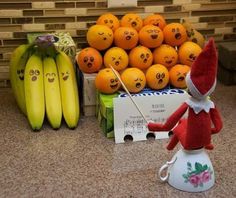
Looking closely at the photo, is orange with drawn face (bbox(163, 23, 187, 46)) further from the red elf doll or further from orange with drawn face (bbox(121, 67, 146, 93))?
the red elf doll

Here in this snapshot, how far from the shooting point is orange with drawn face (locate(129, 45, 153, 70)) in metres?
1.07

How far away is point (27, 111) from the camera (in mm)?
1115

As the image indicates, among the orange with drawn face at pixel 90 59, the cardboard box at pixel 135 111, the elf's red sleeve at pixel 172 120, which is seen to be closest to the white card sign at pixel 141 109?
the cardboard box at pixel 135 111

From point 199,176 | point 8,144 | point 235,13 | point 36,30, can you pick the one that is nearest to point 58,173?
point 8,144

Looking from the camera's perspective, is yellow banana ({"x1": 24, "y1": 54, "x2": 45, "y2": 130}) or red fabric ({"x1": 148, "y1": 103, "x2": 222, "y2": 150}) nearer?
red fabric ({"x1": 148, "y1": 103, "x2": 222, "y2": 150})

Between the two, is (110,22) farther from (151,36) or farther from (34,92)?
(34,92)

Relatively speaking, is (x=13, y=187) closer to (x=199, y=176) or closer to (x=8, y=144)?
(x=8, y=144)

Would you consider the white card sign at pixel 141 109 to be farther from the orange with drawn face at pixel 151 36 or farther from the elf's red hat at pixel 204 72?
the elf's red hat at pixel 204 72

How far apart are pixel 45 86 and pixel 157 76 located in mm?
314

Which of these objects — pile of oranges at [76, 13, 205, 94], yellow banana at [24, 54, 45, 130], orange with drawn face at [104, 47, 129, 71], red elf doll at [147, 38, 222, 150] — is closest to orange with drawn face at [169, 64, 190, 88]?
pile of oranges at [76, 13, 205, 94]

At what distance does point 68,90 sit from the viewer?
3.72ft

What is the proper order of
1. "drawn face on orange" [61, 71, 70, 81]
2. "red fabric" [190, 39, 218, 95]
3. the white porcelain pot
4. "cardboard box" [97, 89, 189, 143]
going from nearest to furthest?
"red fabric" [190, 39, 218, 95], the white porcelain pot, "cardboard box" [97, 89, 189, 143], "drawn face on orange" [61, 71, 70, 81]

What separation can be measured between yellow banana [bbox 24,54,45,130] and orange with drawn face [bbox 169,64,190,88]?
358 mm

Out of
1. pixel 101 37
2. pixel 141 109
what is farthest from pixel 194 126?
pixel 101 37
